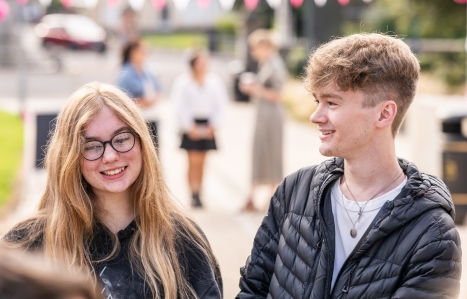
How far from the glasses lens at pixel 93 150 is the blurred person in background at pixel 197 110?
6.31 m

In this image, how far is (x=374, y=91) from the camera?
2.54m

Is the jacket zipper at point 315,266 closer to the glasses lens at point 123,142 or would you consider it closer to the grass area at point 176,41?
the glasses lens at point 123,142

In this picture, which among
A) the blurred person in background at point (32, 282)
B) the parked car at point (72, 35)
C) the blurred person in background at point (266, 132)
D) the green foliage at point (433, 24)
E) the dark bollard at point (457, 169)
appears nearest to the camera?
the blurred person in background at point (32, 282)

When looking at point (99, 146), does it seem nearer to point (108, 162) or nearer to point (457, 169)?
point (108, 162)

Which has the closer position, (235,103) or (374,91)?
(374,91)

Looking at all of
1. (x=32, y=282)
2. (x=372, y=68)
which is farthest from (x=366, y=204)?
(x=32, y=282)

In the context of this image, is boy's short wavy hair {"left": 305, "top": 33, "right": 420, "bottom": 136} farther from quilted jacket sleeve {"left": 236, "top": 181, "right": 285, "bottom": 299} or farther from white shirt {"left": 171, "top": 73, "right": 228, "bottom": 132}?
white shirt {"left": 171, "top": 73, "right": 228, "bottom": 132}

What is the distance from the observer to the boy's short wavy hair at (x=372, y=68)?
2.50 m

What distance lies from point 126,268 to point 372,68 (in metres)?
1.12

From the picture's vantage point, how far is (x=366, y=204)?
8.36 feet

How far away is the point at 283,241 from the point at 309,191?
0.20m

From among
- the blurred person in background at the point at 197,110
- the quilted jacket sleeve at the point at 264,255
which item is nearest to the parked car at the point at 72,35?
the blurred person in background at the point at 197,110

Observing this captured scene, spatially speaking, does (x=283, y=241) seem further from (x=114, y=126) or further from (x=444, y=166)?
(x=444, y=166)

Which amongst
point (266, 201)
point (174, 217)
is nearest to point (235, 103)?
point (266, 201)
